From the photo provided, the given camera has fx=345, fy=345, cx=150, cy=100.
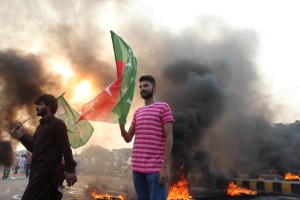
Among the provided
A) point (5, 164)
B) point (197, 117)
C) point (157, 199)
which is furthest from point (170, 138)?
point (197, 117)

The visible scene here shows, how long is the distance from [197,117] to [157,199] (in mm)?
18370

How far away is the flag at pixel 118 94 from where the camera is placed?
156 inches

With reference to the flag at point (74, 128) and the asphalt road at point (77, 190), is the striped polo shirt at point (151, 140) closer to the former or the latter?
the flag at point (74, 128)

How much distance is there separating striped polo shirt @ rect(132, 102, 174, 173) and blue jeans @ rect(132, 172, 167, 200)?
0.06 meters

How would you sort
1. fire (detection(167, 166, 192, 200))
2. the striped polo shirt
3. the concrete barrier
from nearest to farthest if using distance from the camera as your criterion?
the striped polo shirt → fire (detection(167, 166, 192, 200)) → the concrete barrier

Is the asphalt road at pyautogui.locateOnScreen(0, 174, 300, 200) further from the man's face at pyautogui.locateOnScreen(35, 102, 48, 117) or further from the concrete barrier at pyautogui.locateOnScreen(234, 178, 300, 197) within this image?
the man's face at pyautogui.locateOnScreen(35, 102, 48, 117)

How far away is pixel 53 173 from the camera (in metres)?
3.26

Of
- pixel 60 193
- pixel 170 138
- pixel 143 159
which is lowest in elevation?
pixel 60 193

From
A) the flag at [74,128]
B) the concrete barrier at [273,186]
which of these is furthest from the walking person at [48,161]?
the concrete barrier at [273,186]

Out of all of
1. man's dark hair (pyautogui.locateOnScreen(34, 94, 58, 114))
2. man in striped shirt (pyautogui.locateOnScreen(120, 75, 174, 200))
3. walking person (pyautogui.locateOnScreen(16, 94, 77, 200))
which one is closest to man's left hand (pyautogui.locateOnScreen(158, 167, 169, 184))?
man in striped shirt (pyautogui.locateOnScreen(120, 75, 174, 200))

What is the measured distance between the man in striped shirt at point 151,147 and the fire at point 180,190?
798cm

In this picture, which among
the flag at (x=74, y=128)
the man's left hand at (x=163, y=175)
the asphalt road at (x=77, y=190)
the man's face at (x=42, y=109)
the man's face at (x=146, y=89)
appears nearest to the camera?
the man's left hand at (x=163, y=175)

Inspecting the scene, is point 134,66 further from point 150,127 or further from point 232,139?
point 232,139

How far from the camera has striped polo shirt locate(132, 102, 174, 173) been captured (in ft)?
10.1
